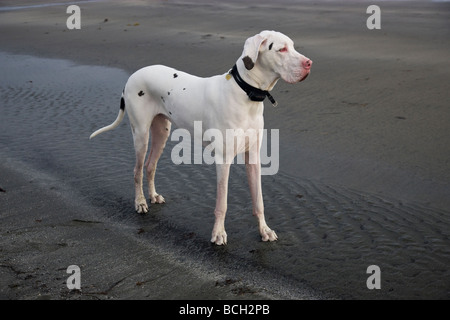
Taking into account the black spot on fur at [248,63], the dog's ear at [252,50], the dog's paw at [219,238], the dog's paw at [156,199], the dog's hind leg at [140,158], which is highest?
the dog's ear at [252,50]

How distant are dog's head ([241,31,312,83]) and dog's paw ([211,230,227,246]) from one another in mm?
1502

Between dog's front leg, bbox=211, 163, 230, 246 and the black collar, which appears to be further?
dog's front leg, bbox=211, 163, 230, 246

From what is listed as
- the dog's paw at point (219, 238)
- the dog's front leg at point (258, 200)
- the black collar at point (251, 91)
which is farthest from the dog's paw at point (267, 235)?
the black collar at point (251, 91)

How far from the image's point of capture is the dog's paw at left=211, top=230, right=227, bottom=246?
551 centimetres

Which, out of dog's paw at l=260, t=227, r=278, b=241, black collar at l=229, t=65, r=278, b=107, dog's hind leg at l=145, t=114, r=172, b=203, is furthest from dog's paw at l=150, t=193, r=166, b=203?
black collar at l=229, t=65, r=278, b=107

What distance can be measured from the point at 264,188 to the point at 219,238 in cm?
140

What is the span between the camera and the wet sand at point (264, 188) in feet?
16.1

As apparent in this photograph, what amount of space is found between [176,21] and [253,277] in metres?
13.1

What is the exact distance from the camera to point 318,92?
32.3ft

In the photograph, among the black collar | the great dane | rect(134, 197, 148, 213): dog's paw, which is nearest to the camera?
the great dane

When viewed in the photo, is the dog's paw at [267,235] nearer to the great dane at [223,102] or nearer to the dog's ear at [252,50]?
the great dane at [223,102]

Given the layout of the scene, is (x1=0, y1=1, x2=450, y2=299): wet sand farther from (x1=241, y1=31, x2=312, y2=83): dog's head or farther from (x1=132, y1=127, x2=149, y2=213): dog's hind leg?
(x1=241, y1=31, x2=312, y2=83): dog's head
